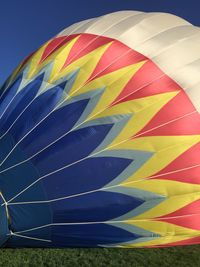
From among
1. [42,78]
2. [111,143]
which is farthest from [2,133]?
[111,143]

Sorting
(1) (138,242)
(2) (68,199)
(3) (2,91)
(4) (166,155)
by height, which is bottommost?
(1) (138,242)

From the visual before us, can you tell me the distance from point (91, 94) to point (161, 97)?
2.30ft

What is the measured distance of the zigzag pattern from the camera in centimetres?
476

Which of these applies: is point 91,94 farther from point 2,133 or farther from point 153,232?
point 153,232

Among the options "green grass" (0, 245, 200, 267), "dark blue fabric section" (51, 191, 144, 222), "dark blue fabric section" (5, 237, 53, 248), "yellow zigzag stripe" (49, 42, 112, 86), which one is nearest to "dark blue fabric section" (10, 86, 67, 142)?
"yellow zigzag stripe" (49, 42, 112, 86)

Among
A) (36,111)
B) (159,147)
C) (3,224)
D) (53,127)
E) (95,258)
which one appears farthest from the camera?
(95,258)

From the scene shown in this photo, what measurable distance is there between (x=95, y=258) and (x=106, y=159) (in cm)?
192

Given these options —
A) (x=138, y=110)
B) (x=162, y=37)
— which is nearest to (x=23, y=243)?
(x=138, y=110)

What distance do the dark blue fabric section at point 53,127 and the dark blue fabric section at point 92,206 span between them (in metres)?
0.59

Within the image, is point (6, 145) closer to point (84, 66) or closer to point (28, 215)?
point (28, 215)

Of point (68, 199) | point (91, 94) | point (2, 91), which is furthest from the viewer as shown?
point (2, 91)

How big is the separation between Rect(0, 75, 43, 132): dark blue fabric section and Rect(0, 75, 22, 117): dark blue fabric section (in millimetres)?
83

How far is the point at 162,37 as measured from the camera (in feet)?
18.0

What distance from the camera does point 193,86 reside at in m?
5.13
